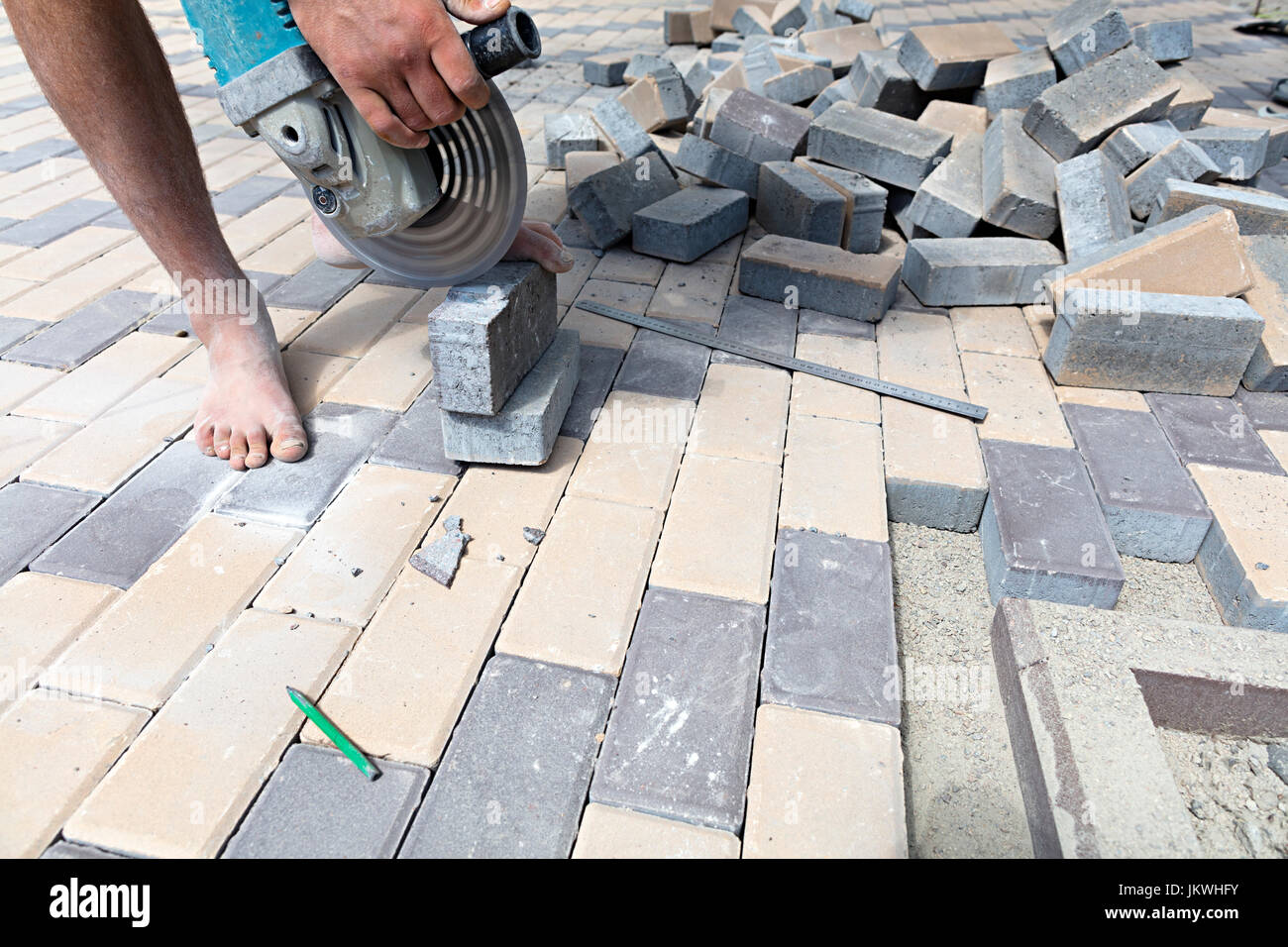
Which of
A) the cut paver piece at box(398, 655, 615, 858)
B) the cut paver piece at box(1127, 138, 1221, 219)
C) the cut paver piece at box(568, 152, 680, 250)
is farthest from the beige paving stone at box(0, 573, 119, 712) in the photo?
the cut paver piece at box(1127, 138, 1221, 219)

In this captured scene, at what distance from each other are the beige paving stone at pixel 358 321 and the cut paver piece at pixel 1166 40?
4.36 metres

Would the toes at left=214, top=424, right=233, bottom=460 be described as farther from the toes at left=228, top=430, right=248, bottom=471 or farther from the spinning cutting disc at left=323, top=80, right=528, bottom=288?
the spinning cutting disc at left=323, top=80, right=528, bottom=288

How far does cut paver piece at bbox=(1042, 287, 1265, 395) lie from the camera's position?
2871mm

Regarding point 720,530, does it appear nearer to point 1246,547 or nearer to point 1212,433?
point 1246,547

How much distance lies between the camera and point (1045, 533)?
7.56 ft

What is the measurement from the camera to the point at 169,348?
2.99 meters

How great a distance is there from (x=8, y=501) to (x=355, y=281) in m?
1.62

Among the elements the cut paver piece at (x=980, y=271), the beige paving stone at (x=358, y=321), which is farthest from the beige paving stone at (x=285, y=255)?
the cut paver piece at (x=980, y=271)

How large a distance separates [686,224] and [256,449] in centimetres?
214

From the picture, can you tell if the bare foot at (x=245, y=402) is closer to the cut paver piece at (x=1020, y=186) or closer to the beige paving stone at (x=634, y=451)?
the beige paving stone at (x=634, y=451)

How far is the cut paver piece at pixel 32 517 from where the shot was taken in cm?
213

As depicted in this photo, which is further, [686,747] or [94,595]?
[94,595]
